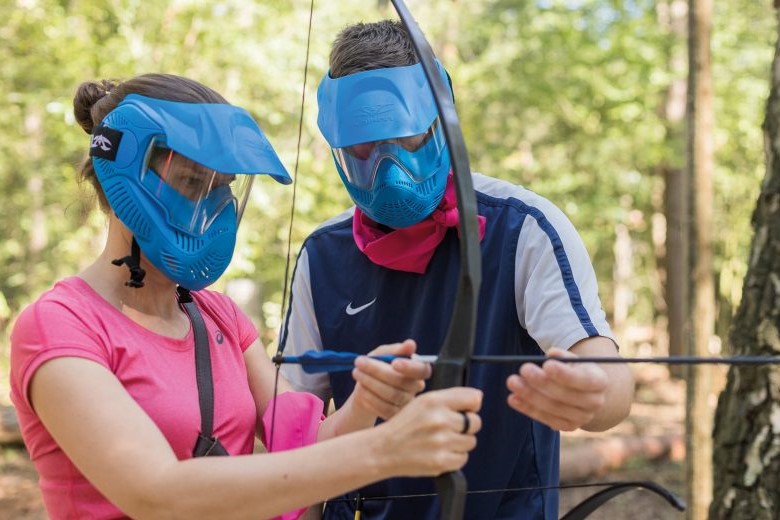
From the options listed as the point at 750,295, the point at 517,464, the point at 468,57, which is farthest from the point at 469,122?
the point at 517,464

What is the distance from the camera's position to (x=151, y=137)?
76.3 inches

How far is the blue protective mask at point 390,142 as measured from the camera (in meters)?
2.24

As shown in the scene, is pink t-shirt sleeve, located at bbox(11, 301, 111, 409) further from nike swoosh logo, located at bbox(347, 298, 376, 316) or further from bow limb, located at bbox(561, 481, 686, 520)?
bow limb, located at bbox(561, 481, 686, 520)

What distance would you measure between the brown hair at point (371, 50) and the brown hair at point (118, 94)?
427 mm

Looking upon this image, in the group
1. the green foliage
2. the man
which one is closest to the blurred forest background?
the green foliage

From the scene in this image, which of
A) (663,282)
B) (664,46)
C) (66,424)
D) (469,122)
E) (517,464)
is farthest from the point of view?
(663,282)

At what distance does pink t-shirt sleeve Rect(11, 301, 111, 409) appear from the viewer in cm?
173

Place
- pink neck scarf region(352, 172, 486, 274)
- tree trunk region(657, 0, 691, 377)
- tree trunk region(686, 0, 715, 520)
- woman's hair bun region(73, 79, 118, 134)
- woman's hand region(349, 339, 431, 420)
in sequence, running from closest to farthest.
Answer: woman's hand region(349, 339, 431, 420)
woman's hair bun region(73, 79, 118, 134)
pink neck scarf region(352, 172, 486, 274)
tree trunk region(686, 0, 715, 520)
tree trunk region(657, 0, 691, 377)

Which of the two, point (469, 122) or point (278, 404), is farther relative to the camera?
point (469, 122)

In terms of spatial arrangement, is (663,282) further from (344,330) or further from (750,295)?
(344,330)

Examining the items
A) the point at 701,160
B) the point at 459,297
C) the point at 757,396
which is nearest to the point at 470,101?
the point at 701,160

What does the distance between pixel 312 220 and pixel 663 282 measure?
25.3 feet

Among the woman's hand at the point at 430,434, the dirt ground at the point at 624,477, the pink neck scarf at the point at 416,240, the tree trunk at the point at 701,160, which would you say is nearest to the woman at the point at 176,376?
the woman's hand at the point at 430,434

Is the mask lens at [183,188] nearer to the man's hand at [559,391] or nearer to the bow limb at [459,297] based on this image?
the bow limb at [459,297]
